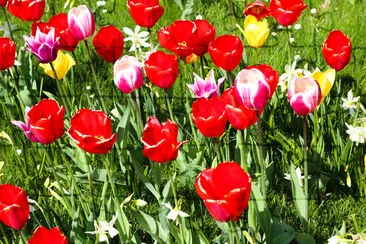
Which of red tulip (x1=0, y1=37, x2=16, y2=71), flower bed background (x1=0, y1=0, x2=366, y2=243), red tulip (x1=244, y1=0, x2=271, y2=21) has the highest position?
red tulip (x1=0, y1=37, x2=16, y2=71)

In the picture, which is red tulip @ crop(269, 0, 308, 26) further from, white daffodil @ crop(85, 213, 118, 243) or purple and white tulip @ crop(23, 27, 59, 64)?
white daffodil @ crop(85, 213, 118, 243)

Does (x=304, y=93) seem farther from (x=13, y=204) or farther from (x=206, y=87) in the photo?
(x=13, y=204)

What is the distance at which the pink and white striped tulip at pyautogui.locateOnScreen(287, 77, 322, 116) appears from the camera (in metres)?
1.96

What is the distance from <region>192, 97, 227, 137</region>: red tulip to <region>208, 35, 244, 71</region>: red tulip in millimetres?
398

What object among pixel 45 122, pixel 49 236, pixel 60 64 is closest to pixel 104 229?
pixel 49 236

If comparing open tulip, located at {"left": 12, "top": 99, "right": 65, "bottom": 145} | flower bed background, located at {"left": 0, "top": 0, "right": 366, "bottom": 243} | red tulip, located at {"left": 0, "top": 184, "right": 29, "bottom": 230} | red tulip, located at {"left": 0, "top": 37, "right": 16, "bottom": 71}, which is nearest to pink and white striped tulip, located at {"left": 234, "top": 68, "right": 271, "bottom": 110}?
flower bed background, located at {"left": 0, "top": 0, "right": 366, "bottom": 243}

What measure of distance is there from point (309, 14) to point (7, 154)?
2237 mm

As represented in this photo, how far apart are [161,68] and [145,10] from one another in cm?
45

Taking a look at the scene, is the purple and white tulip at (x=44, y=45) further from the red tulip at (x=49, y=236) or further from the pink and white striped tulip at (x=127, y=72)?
the red tulip at (x=49, y=236)

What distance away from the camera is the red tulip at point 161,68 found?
7.70ft

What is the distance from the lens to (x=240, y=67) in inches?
121

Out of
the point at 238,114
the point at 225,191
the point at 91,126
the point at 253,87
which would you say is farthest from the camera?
the point at 91,126

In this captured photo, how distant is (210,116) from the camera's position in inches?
80.7

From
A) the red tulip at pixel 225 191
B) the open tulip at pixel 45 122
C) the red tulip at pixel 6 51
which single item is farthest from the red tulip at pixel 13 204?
the red tulip at pixel 6 51
